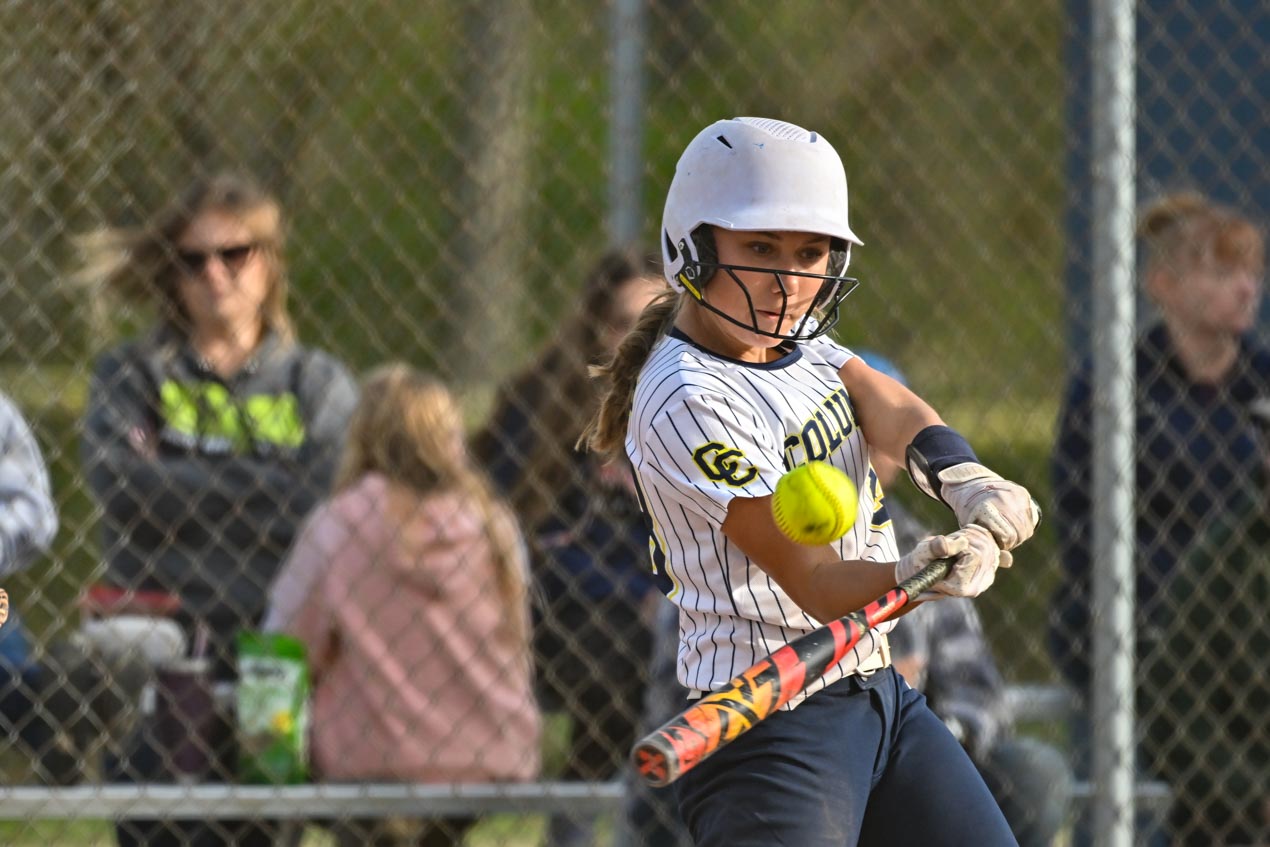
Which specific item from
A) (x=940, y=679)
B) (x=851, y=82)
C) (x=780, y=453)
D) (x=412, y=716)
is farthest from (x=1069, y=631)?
(x=851, y=82)

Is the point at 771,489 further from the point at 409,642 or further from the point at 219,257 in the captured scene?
the point at 219,257

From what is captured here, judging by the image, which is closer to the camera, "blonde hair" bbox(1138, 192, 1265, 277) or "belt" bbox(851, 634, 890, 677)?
"belt" bbox(851, 634, 890, 677)

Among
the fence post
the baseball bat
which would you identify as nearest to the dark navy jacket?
the fence post

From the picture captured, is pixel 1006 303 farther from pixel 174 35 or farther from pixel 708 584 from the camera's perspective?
pixel 708 584

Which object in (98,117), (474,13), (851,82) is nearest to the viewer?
(98,117)

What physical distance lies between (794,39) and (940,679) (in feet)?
15.1

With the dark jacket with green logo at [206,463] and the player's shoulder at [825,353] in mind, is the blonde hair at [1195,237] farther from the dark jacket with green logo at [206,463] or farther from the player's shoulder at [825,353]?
the dark jacket with green logo at [206,463]

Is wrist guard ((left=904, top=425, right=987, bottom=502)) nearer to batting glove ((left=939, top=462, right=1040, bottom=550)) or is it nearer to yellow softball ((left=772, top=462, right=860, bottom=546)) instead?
batting glove ((left=939, top=462, right=1040, bottom=550))

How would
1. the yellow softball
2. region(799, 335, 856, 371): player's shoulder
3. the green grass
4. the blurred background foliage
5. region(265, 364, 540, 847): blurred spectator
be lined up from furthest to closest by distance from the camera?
1. the green grass
2. region(265, 364, 540, 847): blurred spectator
3. the blurred background foliage
4. region(799, 335, 856, 371): player's shoulder
5. the yellow softball

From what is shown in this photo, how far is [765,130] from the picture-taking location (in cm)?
283

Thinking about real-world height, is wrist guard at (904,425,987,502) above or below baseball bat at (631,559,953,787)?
below

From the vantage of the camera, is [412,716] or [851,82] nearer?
[412,716]

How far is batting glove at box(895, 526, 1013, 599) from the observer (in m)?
2.43

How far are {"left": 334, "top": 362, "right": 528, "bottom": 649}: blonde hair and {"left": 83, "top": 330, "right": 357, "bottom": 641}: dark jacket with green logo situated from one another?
0.07 metres
